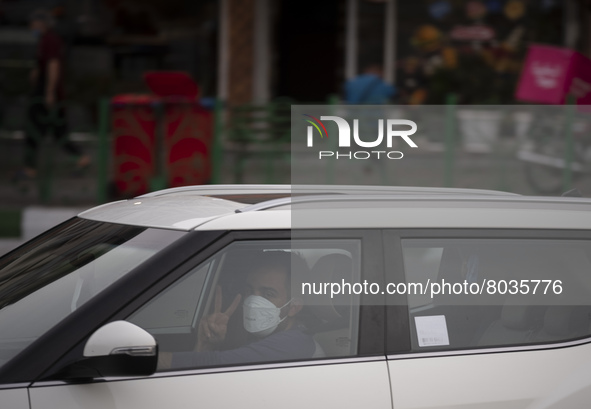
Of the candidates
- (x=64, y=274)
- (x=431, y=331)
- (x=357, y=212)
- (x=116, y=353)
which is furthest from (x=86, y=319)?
(x=431, y=331)

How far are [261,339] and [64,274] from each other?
744 mm

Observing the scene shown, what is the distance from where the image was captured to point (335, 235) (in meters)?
3.11

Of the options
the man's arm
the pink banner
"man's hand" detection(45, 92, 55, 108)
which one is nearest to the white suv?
the pink banner

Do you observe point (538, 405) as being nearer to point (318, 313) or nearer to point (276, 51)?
point (318, 313)

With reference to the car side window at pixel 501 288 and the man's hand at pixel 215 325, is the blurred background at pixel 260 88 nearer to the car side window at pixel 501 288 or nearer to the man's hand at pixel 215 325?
the car side window at pixel 501 288

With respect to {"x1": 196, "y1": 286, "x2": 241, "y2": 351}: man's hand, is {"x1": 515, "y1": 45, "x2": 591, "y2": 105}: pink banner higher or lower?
higher

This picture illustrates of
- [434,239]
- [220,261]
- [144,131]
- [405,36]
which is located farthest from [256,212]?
[405,36]

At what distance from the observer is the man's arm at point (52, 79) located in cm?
1216

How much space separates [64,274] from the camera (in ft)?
10.5

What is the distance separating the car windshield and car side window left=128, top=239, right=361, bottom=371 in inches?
7.6

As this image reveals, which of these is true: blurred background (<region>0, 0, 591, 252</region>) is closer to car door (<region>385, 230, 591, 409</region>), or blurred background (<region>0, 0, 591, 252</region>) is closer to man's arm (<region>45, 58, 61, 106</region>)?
man's arm (<region>45, 58, 61, 106</region>)

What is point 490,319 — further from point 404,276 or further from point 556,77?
point 556,77

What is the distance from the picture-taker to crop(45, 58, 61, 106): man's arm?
12164 millimetres

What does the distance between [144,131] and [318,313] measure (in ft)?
28.2
